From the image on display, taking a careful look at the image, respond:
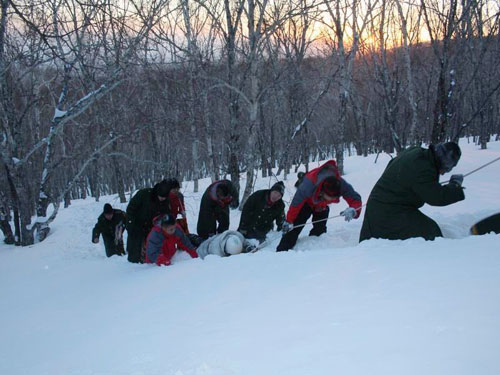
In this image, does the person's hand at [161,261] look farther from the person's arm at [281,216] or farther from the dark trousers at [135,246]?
the person's arm at [281,216]

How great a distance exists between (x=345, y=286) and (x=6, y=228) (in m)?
9.28

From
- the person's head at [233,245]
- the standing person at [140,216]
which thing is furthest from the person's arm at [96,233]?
the person's head at [233,245]

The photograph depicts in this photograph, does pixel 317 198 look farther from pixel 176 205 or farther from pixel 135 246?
pixel 135 246

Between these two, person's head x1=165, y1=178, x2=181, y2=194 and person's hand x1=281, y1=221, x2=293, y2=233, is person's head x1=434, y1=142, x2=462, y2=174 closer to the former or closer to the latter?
person's hand x1=281, y1=221, x2=293, y2=233

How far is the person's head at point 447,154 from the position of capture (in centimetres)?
326

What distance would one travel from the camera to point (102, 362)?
6.40ft

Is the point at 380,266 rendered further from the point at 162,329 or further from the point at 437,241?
the point at 162,329

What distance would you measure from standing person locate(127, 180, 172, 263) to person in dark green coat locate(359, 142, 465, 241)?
108 inches

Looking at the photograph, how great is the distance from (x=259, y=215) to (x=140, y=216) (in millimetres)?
1653

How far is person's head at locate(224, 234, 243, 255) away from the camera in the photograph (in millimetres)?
4648

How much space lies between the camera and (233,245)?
4.66 m

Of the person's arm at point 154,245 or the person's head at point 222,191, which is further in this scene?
the person's head at point 222,191

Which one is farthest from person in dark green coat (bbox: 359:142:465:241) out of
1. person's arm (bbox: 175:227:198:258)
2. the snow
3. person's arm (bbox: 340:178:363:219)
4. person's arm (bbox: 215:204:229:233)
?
person's arm (bbox: 215:204:229:233)

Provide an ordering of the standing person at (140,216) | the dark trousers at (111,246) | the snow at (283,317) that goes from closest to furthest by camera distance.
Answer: the snow at (283,317), the standing person at (140,216), the dark trousers at (111,246)
